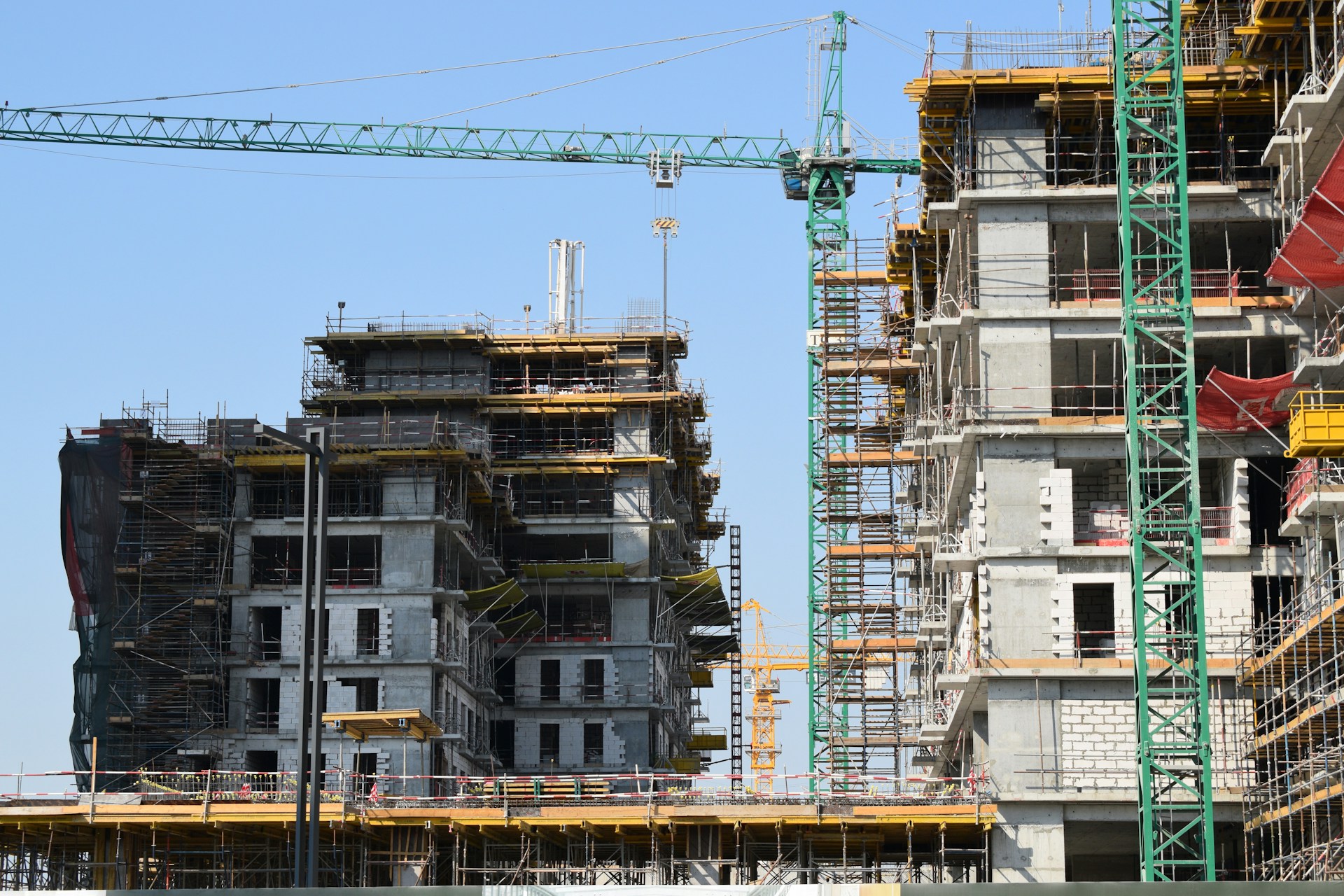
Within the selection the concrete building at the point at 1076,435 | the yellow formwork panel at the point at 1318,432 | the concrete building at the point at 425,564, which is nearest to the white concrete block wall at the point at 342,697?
the concrete building at the point at 425,564

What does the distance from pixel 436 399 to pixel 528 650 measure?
47.0 feet

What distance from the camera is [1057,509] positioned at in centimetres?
6200

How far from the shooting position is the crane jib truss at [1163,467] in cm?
5750

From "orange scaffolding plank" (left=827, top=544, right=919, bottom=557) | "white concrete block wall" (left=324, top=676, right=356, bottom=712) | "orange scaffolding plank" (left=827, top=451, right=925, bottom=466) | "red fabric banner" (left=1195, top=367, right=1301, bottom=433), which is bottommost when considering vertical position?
"white concrete block wall" (left=324, top=676, right=356, bottom=712)

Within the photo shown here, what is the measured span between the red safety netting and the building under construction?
13 cm

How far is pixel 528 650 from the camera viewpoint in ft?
351

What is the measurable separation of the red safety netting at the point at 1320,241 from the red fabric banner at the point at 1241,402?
10.3ft

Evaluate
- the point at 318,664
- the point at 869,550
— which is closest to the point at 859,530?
the point at 869,550

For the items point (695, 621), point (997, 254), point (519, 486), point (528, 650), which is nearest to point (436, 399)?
point (519, 486)

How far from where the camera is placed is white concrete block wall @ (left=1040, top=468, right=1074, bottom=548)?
203 ft

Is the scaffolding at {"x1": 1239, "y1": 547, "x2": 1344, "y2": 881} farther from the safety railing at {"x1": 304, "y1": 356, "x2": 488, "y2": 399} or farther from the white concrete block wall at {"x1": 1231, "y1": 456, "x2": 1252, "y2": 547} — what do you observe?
the safety railing at {"x1": 304, "y1": 356, "x2": 488, "y2": 399}

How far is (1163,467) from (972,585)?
25.6 ft

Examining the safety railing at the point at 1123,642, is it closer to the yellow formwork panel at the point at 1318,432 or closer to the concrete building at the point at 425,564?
the yellow formwork panel at the point at 1318,432

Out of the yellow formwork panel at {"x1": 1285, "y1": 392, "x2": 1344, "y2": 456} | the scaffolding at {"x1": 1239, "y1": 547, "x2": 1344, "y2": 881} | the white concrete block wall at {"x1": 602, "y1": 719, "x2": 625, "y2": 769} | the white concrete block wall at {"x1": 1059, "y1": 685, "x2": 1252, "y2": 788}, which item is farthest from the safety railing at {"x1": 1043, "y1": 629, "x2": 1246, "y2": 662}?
the white concrete block wall at {"x1": 602, "y1": 719, "x2": 625, "y2": 769}
